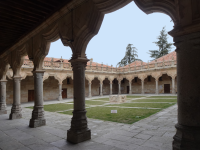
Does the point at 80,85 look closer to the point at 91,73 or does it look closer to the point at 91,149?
the point at 91,149

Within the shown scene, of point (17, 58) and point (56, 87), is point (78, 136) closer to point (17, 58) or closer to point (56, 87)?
point (17, 58)

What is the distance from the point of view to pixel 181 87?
2178 mm

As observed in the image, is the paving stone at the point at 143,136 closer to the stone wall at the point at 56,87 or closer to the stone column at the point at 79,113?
the stone column at the point at 79,113

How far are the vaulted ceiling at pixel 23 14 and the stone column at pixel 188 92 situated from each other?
311cm

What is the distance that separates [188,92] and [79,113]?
105 inches

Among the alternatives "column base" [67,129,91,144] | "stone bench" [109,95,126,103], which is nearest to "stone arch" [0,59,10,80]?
"column base" [67,129,91,144]

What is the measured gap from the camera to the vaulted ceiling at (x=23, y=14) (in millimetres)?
3851

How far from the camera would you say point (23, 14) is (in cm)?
435

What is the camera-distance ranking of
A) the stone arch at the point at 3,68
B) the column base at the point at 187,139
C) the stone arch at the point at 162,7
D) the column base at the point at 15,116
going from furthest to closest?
the stone arch at the point at 3,68 < the column base at the point at 15,116 < the stone arch at the point at 162,7 < the column base at the point at 187,139

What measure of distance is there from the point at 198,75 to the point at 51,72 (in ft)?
57.7

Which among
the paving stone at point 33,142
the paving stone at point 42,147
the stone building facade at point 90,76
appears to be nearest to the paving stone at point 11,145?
the paving stone at point 33,142

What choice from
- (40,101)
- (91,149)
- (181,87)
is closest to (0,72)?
(40,101)

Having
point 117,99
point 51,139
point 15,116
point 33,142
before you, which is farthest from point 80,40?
point 117,99

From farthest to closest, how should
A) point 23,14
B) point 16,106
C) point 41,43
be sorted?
point 16,106 → point 41,43 → point 23,14
